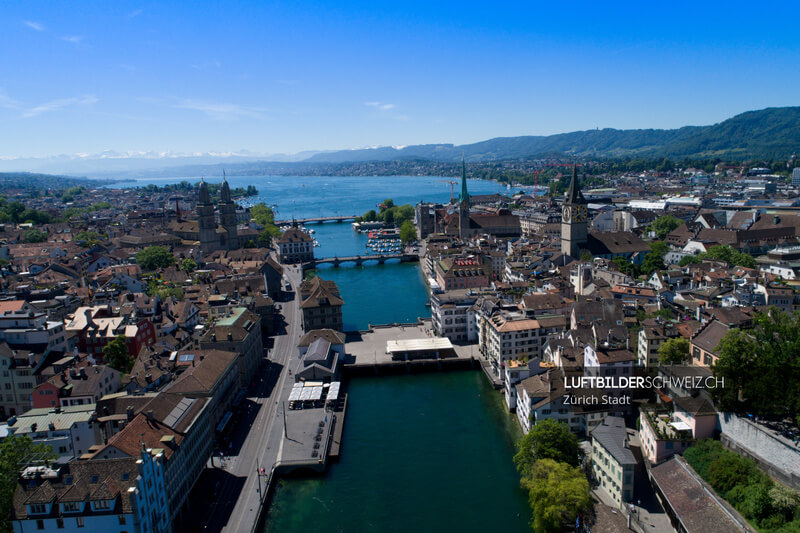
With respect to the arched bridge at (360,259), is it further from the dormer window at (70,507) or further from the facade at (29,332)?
the dormer window at (70,507)

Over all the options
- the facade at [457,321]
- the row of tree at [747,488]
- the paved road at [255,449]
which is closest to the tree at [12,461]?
the paved road at [255,449]

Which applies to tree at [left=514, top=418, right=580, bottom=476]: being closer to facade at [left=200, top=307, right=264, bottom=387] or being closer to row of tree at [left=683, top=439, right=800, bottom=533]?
row of tree at [left=683, top=439, right=800, bottom=533]

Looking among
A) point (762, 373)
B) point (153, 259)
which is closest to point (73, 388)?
point (762, 373)

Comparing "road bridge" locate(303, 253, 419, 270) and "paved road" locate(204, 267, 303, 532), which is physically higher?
"road bridge" locate(303, 253, 419, 270)

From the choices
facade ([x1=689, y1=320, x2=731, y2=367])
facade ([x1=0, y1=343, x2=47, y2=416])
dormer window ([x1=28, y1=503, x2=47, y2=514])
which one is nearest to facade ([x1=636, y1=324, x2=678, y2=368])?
facade ([x1=689, y1=320, x2=731, y2=367])

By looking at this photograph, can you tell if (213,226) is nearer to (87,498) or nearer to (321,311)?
(321,311)

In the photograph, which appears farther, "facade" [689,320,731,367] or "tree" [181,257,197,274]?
"tree" [181,257,197,274]

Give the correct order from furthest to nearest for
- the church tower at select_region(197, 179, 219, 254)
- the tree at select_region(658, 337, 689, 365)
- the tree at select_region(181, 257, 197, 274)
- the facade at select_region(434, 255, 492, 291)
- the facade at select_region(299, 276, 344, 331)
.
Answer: the church tower at select_region(197, 179, 219, 254) → the tree at select_region(181, 257, 197, 274) → the facade at select_region(434, 255, 492, 291) → the facade at select_region(299, 276, 344, 331) → the tree at select_region(658, 337, 689, 365)
